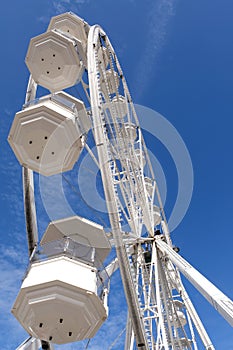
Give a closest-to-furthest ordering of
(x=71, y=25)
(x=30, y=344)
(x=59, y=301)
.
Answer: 1. (x=59, y=301)
2. (x=30, y=344)
3. (x=71, y=25)

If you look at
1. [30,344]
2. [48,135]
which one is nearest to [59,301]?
[30,344]

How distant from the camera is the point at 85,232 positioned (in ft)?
22.3

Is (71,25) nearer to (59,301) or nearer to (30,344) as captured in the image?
(59,301)

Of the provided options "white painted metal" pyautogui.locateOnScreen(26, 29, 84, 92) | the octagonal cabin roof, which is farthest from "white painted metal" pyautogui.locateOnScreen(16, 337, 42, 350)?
"white painted metal" pyautogui.locateOnScreen(26, 29, 84, 92)

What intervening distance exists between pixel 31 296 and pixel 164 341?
3685 mm

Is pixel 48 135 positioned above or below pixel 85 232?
above

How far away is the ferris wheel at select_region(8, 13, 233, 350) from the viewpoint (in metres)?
5.02

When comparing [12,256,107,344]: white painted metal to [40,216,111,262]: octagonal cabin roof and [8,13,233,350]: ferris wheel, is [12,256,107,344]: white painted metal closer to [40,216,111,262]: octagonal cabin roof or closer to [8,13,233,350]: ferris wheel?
[8,13,233,350]: ferris wheel

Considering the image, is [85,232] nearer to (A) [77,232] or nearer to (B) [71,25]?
(A) [77,232]

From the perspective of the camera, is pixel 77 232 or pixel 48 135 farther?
pixel 48 135

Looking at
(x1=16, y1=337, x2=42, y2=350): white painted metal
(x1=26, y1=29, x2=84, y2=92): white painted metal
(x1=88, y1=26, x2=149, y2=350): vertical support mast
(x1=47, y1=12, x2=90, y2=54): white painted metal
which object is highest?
(x1=47, y1=12, x2=90, y2=54): white painted metal

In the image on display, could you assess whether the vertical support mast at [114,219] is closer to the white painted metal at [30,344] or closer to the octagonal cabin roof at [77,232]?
the octagonal cabin roof at [77,232]

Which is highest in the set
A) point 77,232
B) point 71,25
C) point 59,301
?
point 71,25

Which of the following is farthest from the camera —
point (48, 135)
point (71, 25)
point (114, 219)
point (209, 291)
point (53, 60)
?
point (71, 25)
